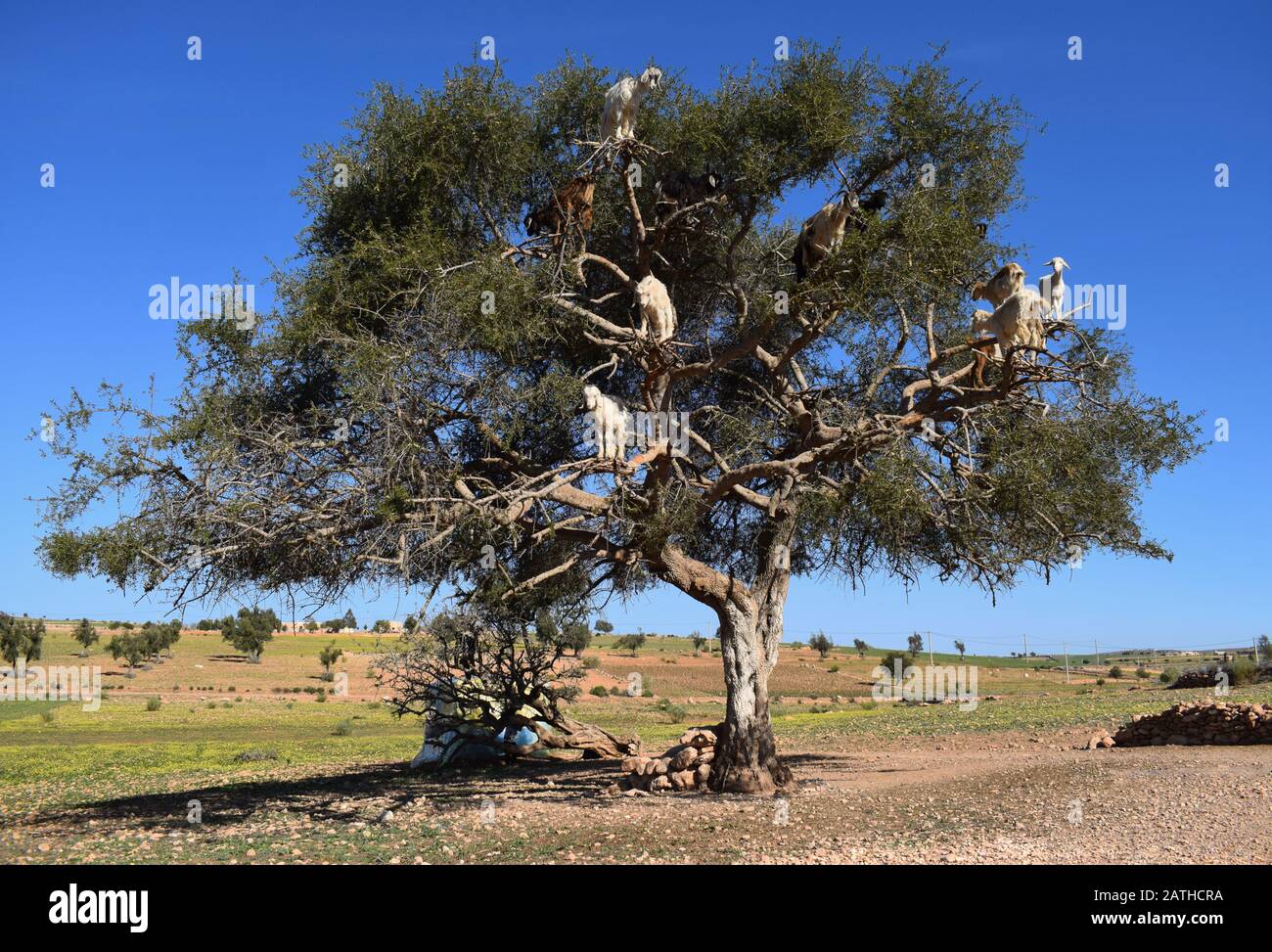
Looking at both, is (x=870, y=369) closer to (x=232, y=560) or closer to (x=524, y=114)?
(x=524, y=114)

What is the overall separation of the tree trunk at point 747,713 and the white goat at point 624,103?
656 cm

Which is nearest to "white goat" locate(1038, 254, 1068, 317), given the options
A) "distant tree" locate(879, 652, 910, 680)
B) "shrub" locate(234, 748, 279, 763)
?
"shrub" locate(234, 748, 279, 763)

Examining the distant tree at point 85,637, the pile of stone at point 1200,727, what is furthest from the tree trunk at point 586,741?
the distant tree at point 85,637

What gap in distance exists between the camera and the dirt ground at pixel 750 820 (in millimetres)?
10070

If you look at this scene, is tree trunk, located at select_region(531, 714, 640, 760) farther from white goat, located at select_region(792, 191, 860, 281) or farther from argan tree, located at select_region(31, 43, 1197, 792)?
white goat, located at select_region(792, 191, 860, 281)

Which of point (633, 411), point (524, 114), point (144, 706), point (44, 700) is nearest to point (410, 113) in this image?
point (524, 114)

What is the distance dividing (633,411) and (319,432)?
4.10 m

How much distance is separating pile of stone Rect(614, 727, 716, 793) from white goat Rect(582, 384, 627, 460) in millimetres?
4970

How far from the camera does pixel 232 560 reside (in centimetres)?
1290

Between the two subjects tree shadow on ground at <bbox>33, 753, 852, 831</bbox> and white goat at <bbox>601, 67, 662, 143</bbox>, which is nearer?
white goat at <bbox>601, 67, 662, 143</bbox>

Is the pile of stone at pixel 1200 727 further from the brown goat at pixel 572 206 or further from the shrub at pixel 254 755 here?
the shrub at pixel 254 755

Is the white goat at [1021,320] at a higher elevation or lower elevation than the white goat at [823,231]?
lower

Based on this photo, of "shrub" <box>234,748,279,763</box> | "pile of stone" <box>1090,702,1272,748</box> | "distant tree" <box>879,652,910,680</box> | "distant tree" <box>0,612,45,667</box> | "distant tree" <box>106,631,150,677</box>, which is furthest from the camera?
"distant tree" <box>106,631,150,677</box>

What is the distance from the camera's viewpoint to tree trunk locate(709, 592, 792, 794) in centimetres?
1436
